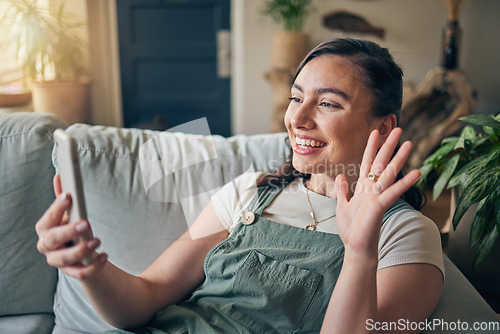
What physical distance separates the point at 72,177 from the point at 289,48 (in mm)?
3144

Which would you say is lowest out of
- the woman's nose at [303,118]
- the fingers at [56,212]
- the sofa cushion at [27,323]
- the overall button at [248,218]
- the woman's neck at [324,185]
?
the sofa cushion at [27,323]

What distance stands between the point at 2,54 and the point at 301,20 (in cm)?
241

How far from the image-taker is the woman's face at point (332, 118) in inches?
41.1

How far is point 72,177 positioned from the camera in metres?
0.71

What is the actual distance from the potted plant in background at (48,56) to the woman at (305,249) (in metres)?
2.75

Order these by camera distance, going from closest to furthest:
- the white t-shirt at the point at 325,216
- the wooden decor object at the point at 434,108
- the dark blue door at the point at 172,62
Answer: the white t-shirt at the point at 325,216 < the wooden decor object at the point at 434,108 < the dark blue door at the point at 172,62

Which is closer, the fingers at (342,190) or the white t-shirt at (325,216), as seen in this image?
the fingers at (342,190)

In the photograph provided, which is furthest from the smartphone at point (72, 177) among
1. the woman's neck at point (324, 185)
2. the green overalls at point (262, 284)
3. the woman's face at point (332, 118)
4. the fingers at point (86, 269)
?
the woman's neck at point (324, 185)

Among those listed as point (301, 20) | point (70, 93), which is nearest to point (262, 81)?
point (301, 20)

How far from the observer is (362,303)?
2.68ft

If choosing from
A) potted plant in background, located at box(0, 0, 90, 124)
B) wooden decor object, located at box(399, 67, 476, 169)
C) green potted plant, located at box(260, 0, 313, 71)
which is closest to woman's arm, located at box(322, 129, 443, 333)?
wooden decor object, located at box(399, 67, 476, 169)

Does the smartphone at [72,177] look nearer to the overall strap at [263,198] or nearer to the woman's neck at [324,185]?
the overall strap at [263,198]

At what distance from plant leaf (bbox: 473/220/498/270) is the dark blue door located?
11.3 ft

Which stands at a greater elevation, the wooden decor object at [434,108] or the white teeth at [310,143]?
the white teeth at [310,143]
